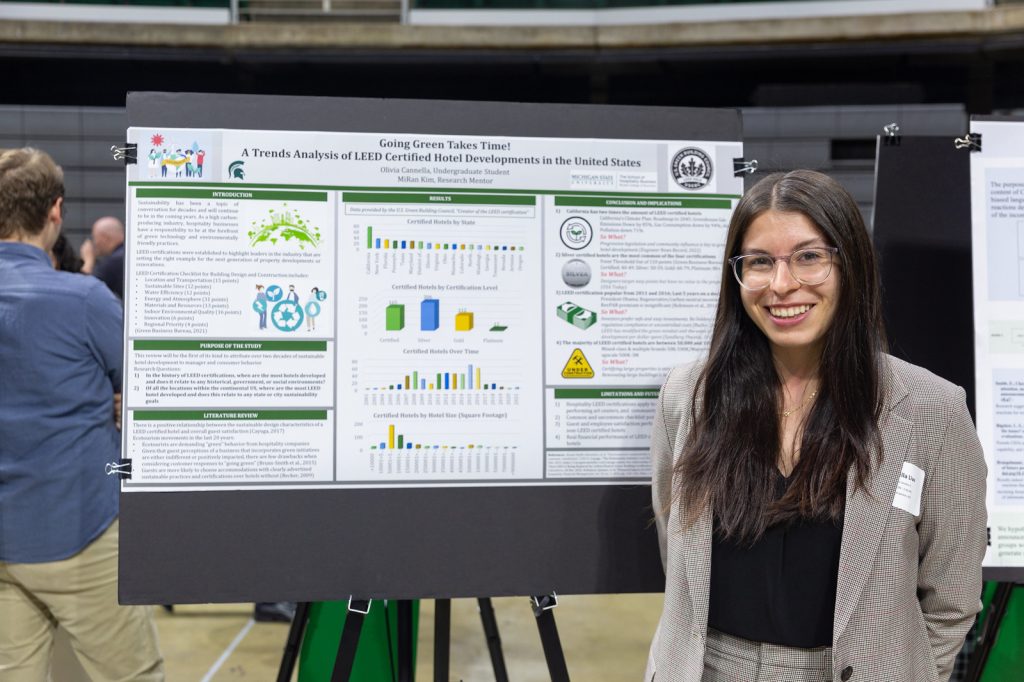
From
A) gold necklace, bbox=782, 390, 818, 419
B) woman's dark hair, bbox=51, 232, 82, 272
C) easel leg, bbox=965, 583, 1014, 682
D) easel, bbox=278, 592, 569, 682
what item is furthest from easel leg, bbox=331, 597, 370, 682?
woman's dark hair, bbox=51, 232, 82, 272

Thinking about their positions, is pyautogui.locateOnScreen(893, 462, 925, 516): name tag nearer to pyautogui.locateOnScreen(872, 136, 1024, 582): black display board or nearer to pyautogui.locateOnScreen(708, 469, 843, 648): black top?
pyautogui.locateOnScreen(708, 469, 843, 648): black top

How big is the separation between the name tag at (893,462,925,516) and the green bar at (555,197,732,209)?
0.72 meters

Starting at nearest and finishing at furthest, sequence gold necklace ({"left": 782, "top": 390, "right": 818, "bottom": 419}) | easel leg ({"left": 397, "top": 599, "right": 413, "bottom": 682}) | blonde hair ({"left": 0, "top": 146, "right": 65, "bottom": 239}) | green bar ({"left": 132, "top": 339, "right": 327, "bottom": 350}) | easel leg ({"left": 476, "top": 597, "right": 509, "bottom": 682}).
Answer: gold necklace ({"left": 782, "top": 390, "right": 818, "bottom": 419}) < green bar ({"left": 132, "top": 339, "right": 327, "bottom": 350}) < easel leg ({"left": 397, "top": 599, "right": 413, "bottom": 682}) < easel leg ({"left": 476, "top": 597, "right": 509, "bottom": 682}) < blonde hair ({"left": 0, "top": 146, "right": 65, "bottom": 239})

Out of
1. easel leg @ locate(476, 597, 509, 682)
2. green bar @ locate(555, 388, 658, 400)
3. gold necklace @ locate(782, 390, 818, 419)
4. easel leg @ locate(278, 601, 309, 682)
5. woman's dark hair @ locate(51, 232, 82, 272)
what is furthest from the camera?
woman's dark hair @ locate(51, 232, 82, 272)

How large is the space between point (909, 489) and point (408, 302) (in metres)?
0.94

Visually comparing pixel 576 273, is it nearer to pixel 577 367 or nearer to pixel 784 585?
pixel 577 367

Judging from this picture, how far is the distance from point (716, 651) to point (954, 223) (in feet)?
3.69

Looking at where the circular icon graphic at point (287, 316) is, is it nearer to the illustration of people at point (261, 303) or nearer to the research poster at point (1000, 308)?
the illustration of people at point (261, 303)

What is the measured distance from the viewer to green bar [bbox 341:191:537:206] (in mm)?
1676

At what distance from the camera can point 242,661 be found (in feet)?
11.7

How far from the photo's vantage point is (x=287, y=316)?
5.40ft

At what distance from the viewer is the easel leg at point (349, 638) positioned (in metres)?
1.65

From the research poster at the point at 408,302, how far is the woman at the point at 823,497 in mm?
403

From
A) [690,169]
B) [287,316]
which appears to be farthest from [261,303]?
[690,169]
